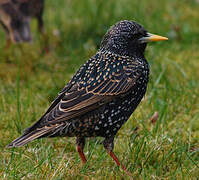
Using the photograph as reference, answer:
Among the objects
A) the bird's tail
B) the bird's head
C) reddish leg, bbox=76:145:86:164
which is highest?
the bird's head

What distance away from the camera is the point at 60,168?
3752 mm

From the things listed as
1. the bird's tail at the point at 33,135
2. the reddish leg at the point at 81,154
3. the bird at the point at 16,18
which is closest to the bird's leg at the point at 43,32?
the bird at the point at 16,18

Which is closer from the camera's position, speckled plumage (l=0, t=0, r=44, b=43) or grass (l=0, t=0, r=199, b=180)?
grass (l=0, t=0, r=199, b=180)

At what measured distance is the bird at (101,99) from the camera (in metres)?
3.86

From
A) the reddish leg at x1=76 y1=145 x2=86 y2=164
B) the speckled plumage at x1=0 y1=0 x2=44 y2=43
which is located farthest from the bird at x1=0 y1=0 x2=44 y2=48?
the reddish leg at x1=76 y1=145 x2=86 y2=164

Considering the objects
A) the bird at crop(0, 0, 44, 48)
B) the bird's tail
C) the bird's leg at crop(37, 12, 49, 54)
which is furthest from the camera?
the bird's leg at crop(37, 12, 49, 54)

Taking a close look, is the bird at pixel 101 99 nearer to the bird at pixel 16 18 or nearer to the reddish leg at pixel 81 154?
the reddish leg at pixel 81 154

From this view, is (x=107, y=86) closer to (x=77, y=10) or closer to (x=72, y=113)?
(x=72, y=113)

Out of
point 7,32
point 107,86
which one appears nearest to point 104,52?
point 107,86

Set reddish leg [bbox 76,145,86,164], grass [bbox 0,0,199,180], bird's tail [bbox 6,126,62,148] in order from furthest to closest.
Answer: reddish leg [bbox 76,145,86,164] → grass [bbox 0,0,199,180] → bird's tail [bbox 6,126,62,148]

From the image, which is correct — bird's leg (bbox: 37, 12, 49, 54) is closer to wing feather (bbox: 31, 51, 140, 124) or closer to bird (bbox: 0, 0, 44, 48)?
bird (bbox: 0, 0, 44, 48)

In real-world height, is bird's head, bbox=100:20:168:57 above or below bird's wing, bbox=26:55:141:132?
above

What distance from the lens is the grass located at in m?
4.01

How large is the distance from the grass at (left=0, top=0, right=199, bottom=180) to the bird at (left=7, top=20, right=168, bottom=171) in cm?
22
